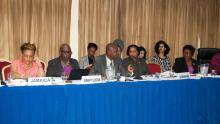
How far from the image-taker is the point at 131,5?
24.0 ft

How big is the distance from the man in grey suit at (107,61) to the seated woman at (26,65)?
2.52 ft

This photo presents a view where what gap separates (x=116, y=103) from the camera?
392cm

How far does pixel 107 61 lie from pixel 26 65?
1.15 metres

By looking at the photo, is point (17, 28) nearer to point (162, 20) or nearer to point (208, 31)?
point (162, 20)

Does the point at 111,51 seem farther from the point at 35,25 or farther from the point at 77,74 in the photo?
the point at 35,25

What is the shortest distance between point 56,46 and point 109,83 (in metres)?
2.95

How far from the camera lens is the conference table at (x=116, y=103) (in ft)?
11.4

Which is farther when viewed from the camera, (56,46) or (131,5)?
(131,5)

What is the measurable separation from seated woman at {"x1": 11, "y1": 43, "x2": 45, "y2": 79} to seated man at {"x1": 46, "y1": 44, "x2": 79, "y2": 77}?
399 millimetres

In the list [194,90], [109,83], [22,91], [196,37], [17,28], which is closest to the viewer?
[22,91]


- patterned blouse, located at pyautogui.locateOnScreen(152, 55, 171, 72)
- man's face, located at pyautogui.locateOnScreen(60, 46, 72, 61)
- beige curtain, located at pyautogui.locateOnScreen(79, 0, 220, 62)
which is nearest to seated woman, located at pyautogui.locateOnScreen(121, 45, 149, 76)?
man's face, located at pyautogui.locateOnScreen(60, 46, 72, 61)

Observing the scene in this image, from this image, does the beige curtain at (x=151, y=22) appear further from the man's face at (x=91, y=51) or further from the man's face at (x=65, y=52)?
the man's face at (x=65, y=52)

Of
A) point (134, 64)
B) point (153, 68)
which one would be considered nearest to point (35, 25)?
point (134, 64)

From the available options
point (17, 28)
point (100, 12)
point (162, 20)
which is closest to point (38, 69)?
point (17, 28)
